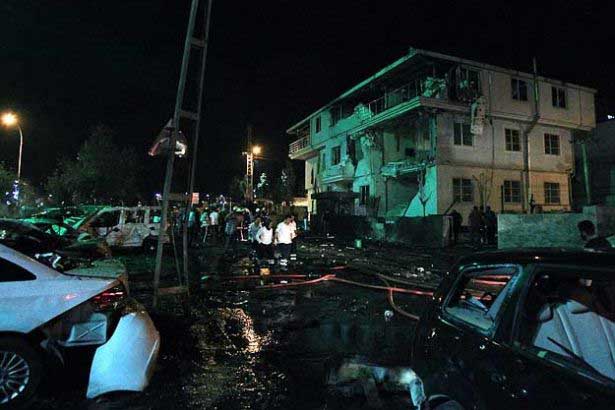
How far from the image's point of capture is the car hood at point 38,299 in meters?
3.81

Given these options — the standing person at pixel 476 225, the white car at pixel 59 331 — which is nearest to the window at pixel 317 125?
the standing person at pixel 476 225

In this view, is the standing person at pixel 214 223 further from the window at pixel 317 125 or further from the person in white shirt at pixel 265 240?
the window at pixel 317 125

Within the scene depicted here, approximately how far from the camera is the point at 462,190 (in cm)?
2428

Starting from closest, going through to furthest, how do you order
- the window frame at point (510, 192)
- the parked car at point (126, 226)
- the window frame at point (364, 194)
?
the parked car at point (126, 226) < the window frame at point (510, 192) < the window frame at point (364, 194)

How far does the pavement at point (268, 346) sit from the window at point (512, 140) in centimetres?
1728

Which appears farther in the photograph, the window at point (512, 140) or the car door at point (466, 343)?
the window at point (512, 140)

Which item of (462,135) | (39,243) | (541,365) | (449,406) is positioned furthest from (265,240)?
(462,135)

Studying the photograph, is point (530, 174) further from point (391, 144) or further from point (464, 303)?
point (464, 303)

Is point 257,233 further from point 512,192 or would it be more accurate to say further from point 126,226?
point 512,192

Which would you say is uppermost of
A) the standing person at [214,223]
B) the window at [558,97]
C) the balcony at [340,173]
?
the window at [558,97]

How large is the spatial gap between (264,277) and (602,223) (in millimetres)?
9500

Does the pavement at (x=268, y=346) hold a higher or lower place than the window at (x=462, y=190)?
lower

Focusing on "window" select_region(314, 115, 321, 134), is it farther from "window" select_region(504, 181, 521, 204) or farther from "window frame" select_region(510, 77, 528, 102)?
"window" select_region(504, 181, 521, 204)

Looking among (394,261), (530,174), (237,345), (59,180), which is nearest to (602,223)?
(394,261)
